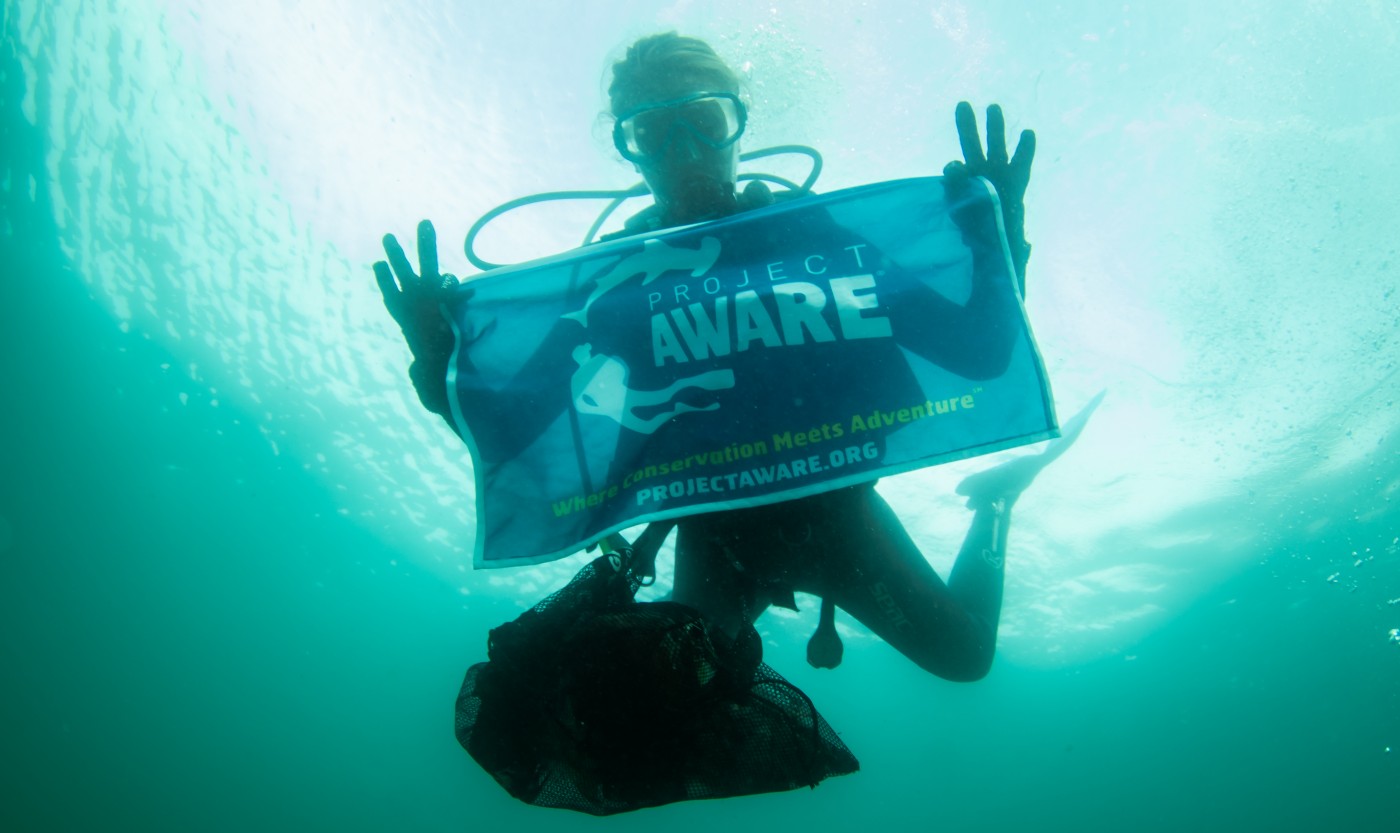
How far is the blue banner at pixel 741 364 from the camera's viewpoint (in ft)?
8.66

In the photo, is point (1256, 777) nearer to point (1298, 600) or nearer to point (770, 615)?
point (1298, 600)

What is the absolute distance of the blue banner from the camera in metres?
2.64

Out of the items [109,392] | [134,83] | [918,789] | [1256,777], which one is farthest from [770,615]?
[1256,777]

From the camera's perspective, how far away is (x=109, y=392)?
23156 mm

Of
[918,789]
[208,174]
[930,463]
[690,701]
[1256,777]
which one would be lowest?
[1256,777]

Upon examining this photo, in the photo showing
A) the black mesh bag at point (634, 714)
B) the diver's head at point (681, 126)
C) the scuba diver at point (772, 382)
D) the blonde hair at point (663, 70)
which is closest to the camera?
the black mesh bag at point (634, 714)

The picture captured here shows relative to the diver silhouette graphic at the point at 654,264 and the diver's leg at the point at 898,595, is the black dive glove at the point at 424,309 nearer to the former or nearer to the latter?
the diver silhouette graphic at the point at 654,264

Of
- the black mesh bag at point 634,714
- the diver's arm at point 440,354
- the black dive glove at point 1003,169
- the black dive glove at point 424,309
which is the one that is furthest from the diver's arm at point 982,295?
the black dive glove at point 424,309

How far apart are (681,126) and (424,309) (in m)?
1.74

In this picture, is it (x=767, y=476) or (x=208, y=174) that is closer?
(x=767, y=476)

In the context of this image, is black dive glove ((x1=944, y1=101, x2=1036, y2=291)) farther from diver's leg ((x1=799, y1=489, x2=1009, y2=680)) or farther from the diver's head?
diver's leg ((x1=799, y1=489, x2=1009, y2=680))

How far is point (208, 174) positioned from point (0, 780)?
60.0 m

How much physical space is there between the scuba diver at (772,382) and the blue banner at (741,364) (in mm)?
76

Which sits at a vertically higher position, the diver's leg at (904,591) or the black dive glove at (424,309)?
the black dive glove at (424,309)
